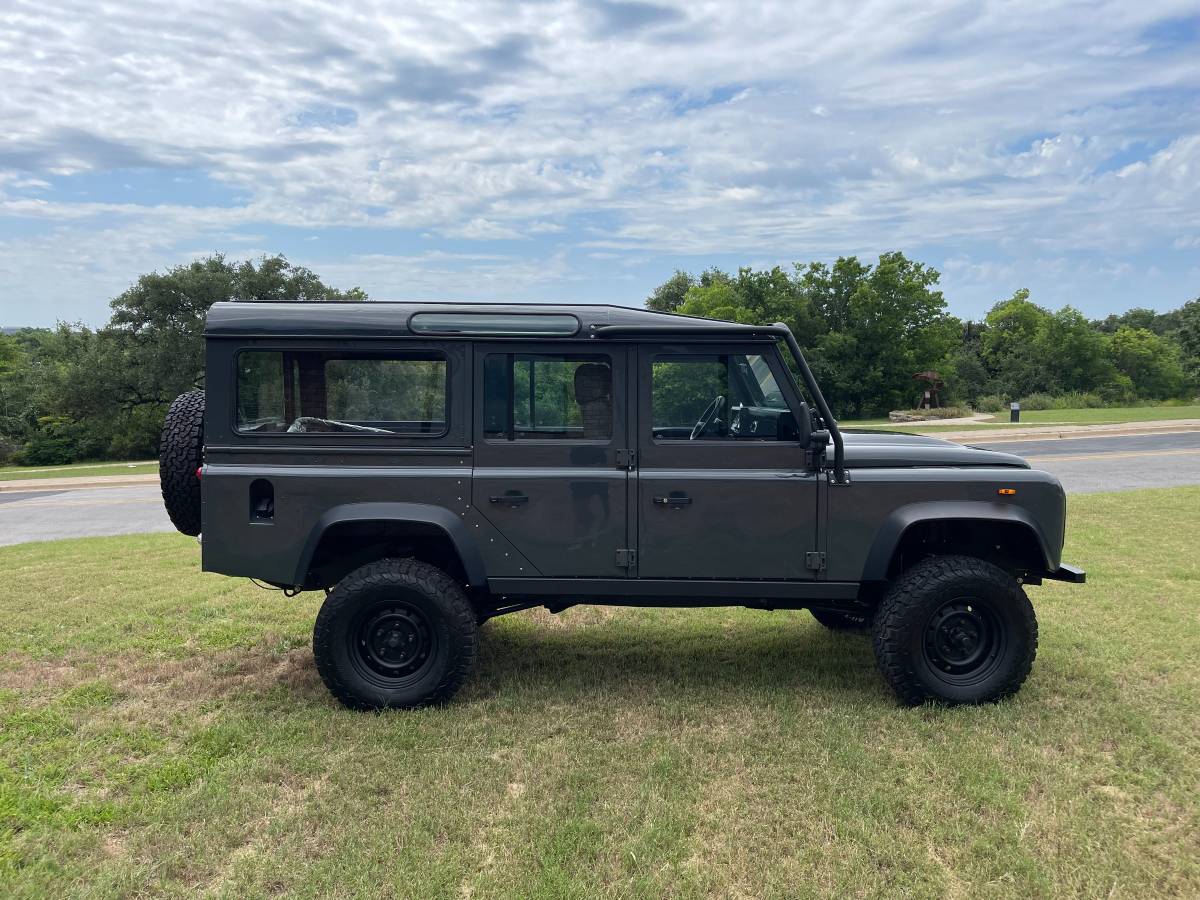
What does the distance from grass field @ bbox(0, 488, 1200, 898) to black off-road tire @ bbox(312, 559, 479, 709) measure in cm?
15

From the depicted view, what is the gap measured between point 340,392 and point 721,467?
215 centimetres

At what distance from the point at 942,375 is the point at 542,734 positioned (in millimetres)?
40909

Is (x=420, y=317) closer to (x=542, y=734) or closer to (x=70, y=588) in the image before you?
(x=542, y=734)

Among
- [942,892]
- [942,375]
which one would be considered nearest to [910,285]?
[942,375]

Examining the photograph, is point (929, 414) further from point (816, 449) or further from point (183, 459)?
point (183, 459)

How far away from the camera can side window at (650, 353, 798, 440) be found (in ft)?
15.3

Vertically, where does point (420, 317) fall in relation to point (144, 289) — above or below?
below

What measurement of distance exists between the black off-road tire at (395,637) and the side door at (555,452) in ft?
1.66

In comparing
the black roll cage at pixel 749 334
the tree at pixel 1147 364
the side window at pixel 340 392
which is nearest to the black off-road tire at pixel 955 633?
the black roll cage at pixel 749 334

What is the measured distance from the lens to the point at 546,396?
470cm

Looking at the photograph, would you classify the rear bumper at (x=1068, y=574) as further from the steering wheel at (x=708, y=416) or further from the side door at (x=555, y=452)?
the side door at (x=555, y=452)

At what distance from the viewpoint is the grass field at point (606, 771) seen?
3215mm

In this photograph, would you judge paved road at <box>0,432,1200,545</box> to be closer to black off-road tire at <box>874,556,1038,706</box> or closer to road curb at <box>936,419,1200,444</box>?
road curb at <box>936,419,1200,444</box>

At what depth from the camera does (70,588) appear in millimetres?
7648
